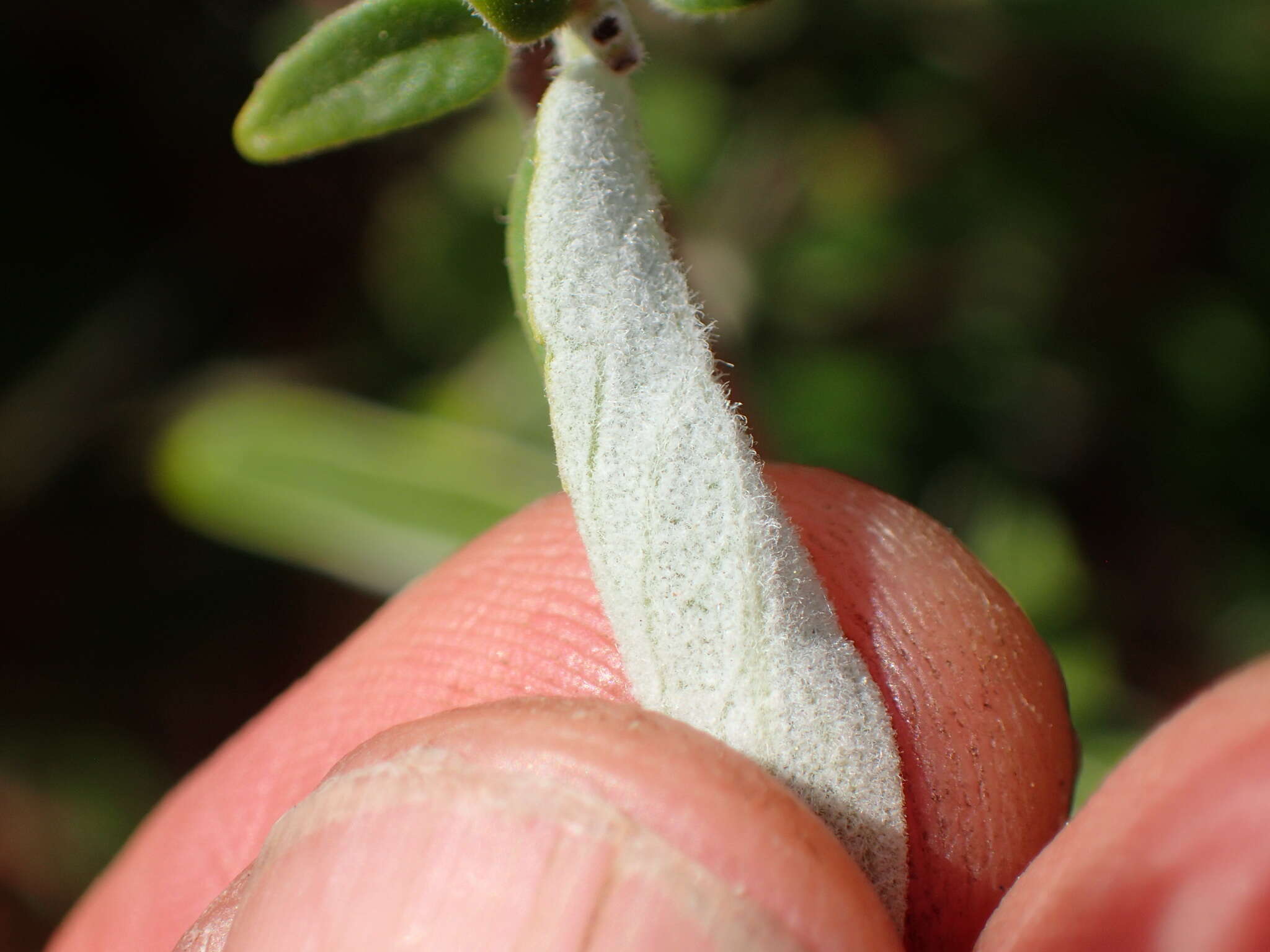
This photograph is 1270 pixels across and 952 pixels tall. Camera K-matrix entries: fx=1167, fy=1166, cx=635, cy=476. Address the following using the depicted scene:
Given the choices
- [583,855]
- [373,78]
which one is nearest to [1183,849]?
[583,855]

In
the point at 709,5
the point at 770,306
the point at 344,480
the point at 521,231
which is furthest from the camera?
the point at 770,306

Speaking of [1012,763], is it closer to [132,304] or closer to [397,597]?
[397,597]

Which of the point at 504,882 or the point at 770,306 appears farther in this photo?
the point at 770,306

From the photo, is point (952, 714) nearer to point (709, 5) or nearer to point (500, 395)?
point (709, 5)

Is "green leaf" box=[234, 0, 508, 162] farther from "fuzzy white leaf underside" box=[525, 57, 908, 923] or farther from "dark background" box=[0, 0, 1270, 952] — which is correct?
"dark background" box=[0, 0, 1270, 952]

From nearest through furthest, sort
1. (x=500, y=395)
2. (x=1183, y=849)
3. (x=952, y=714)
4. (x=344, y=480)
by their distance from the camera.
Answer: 1. (x=1183, y=849)
2. (x=952, y=714)
3. (x=344, y=480)
4. (x=500, y=395)

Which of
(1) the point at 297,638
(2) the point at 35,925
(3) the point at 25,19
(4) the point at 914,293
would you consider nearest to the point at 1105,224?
(4) the point at 914,293

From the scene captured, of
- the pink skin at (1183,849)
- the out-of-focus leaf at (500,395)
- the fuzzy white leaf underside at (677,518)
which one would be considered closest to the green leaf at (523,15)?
the fuzzy white leaf underside at (677,518)
